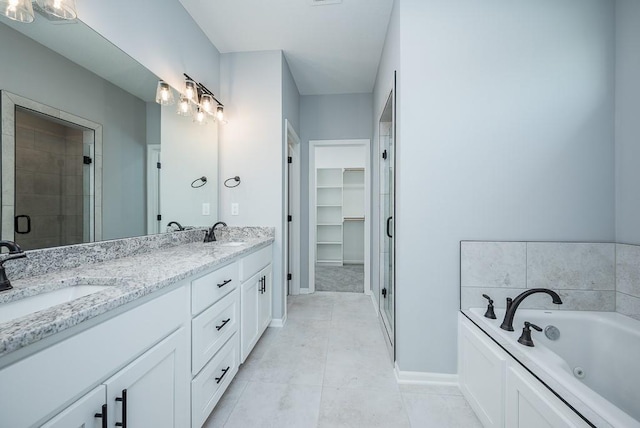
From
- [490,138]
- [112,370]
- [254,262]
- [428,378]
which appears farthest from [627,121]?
[112,370]

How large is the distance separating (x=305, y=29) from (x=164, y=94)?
1.32 m

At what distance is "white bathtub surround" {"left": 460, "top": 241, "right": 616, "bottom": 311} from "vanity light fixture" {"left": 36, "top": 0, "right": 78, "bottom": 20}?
2337mm

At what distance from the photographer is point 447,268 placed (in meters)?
1.66

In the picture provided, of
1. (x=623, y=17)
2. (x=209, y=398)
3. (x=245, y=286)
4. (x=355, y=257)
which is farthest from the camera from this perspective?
(x=355, y=257)

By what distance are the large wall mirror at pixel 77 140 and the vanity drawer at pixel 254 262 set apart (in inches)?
26.1

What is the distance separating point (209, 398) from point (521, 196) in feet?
7.05

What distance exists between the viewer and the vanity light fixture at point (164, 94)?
1.76m

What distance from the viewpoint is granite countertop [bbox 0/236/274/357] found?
56cm

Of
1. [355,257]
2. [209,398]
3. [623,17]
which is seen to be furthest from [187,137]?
[355,257]

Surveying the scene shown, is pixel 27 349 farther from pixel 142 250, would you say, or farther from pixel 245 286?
pixel 245 286

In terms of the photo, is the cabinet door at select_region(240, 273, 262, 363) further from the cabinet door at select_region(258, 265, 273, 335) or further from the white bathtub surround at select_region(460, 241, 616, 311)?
the white bathtub surround at select_region(460, 241, 616, 311)

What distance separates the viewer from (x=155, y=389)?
36.5 inches

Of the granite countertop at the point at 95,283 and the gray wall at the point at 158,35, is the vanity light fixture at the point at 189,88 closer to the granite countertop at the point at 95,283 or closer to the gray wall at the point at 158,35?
the gray wall at the point at 158,35

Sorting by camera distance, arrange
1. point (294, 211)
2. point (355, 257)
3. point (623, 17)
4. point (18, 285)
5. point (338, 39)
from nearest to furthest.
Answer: point (18, 285) < point (623, 17) < point (338, 39) < point (294, 211) < point (355, 257)
